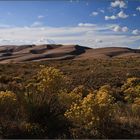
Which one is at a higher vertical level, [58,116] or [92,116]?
[92,116]

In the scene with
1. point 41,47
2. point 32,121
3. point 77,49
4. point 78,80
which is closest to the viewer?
point 32,121

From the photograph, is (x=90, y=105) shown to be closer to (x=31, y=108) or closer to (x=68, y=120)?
(x=68, y=120)

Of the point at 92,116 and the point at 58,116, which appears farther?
the point at 58,116

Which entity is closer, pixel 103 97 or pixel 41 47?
pixel 103 97

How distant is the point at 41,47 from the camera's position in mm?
Answer: 117812

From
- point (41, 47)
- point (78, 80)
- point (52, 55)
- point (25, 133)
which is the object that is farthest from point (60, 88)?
point (41, 47)

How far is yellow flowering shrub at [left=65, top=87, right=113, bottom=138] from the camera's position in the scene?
32.9 feet

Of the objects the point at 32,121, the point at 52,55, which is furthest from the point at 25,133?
the point at 52,55

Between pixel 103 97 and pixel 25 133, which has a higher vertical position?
pixel 103 97

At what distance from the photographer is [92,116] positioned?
10.3 metres

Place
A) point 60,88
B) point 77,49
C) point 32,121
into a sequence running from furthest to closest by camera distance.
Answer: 1. point 77,49
2. point 60,88
3. point 32,121

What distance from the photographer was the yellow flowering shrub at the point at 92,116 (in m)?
10.0

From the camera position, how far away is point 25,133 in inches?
398

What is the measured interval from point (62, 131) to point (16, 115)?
1.65 m
